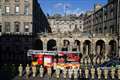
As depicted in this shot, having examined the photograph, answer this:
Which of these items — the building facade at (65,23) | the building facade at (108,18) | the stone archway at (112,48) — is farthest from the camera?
the building facade at (65,23)

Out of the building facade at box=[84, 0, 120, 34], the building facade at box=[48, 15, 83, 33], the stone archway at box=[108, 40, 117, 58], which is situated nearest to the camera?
the building facade at box=[84, 0, 120, 34]

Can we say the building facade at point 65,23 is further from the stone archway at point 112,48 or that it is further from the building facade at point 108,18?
the stone archway at point 112,48

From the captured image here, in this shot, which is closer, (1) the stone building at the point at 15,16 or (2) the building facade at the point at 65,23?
(1) the stone building at the point at 15,16

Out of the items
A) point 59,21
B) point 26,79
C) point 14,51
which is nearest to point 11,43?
point 14,51

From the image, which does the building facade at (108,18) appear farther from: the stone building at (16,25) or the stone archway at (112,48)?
the stone building at (16,25)

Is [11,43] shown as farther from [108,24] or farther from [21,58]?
[108,24]

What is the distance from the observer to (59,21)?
395 ft

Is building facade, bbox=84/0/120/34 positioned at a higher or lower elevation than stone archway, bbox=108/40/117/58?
higher

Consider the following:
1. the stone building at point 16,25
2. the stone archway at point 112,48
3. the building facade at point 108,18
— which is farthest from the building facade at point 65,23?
the stone building at point 16,25

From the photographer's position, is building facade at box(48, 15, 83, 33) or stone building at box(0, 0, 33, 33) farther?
building facade at box(48, 15, 83, 33)

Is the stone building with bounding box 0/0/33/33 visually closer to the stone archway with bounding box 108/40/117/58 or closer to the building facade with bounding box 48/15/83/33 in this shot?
the stone archway with bounding box 108/40/117/58

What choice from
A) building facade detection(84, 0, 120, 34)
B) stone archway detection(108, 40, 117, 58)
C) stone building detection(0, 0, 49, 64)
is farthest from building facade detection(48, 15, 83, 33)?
stone building detection(0, 0, 49, 64)

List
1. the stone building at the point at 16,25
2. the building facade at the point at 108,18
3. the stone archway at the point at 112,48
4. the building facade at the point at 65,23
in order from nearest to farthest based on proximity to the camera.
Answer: the stone building at the point at 16,25 → the building facade at the point at 108,18 → the stone archway at the point at 112,48 → the building facade at the point at 65,23

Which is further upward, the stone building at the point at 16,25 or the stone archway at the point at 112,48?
the stone building at the point at 16,25
